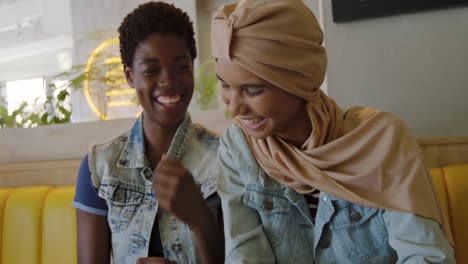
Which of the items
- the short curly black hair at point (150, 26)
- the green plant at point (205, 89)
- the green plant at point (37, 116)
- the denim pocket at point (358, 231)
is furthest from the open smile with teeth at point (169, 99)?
the green plant at point (37, 116)

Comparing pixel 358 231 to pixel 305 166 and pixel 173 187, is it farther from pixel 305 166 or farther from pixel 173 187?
pixel 173 187

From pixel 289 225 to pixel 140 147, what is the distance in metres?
0.45

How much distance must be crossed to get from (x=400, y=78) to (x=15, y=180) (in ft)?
4.53

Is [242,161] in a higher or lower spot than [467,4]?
lower

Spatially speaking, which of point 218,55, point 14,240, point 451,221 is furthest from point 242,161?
point 14,240

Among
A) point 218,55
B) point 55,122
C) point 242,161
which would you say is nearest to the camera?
point 218,55

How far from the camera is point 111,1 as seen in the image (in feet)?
9.12

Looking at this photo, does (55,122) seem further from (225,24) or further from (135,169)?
(225,24)

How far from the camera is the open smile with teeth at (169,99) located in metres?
1.14

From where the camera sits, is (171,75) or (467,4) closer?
(171,75)

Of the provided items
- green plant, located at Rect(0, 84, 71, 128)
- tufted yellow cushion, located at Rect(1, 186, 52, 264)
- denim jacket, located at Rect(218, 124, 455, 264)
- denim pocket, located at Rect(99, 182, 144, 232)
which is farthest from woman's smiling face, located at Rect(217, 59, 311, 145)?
green plant, located at Rect(0, 84, 71, 128)

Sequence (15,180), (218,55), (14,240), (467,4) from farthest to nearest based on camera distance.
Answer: (15,180) < (14,240) < (467,4) < (218,55)

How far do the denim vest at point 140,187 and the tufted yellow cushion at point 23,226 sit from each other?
48 cm

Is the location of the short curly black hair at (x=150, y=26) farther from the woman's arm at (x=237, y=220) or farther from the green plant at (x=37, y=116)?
the green plant at (x=37, y=116)
